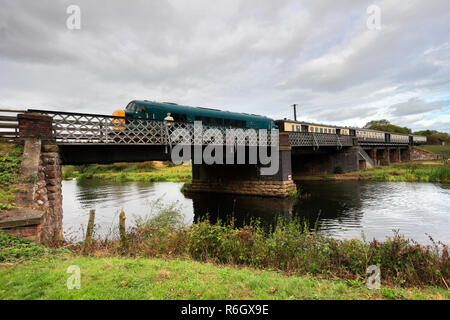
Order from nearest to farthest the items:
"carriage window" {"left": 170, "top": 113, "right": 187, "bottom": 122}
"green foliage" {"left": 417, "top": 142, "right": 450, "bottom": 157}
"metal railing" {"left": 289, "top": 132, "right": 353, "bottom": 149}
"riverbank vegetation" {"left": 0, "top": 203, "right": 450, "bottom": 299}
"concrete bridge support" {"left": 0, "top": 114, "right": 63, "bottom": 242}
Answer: "riverbank vegetation" {"left": 0, "top": 203, "right": 450, "bottom": 299} → "concrete bridge support" {"left": 0, "top": 114, "right": 63, "bottom": 242} → "carriage window" {"left": 170, "top": 113, "right": 187, "bottom": 122} → "metal railing" {"left": 289, "top": 132, "right": 353, "bottom": 149} → "green foliage" {"left": 417, "top": 142, "right": 450, "bottom": 157}

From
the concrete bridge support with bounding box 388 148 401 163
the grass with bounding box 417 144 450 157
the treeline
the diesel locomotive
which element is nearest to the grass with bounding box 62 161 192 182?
the diesel locomotive

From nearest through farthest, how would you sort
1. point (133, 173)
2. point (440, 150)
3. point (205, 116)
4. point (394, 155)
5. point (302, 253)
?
point (302, 253) < point (205, 116) < point (133, 173) < point (394, 155) < point (440, 150)

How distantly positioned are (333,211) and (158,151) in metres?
12.8

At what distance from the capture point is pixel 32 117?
958 cm

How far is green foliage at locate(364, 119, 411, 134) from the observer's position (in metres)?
94.3

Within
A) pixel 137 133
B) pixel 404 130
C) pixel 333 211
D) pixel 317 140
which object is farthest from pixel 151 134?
pixel 404 130

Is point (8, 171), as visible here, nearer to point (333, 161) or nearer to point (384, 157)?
point (333, 161)

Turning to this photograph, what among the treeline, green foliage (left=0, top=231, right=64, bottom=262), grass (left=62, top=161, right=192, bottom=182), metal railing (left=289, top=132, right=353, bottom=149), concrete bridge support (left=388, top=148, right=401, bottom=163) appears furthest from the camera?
the treeline

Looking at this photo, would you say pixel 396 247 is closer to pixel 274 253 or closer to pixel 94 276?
pixel 274 253

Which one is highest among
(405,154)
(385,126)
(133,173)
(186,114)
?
(385,126)

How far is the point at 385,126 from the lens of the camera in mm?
96312

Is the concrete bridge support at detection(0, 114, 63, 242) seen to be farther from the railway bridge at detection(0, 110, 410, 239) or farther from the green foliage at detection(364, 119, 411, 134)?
the green foliage at detection(364, 119, 411, 134)

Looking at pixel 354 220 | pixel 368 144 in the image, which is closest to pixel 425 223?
pixel 354 220

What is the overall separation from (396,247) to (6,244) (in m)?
10.2
